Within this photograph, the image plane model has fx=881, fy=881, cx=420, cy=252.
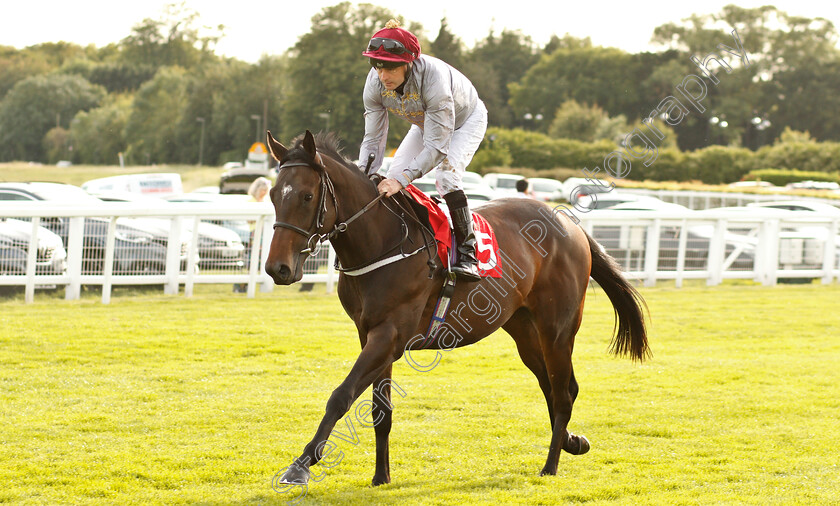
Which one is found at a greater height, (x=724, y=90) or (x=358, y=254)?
(x=724, y=90)

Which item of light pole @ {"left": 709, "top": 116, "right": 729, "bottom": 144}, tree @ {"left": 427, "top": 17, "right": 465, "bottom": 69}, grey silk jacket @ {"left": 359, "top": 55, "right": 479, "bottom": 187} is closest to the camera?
grey silk jacket @ {"left": 359, "top": 55, "right": 479, "bottom": 187}

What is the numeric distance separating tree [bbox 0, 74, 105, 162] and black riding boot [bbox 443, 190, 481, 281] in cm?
7346

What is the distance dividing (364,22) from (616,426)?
55.8m

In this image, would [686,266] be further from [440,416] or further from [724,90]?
[724,90]

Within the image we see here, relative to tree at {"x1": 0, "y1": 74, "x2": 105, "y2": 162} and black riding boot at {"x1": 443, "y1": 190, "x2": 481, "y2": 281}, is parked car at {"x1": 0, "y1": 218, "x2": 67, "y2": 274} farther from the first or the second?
tree at {"x1": 0, "y1": 74, "x2": 105, "y2": 162}

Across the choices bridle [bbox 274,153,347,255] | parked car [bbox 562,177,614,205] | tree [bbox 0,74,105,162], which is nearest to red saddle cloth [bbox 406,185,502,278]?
bridle [bbox 274,153,347,255]

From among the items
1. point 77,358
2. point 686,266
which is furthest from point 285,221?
point 686,266

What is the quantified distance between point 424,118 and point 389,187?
467 mm

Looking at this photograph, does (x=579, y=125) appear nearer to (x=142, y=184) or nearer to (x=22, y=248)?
(x=142, y=184)

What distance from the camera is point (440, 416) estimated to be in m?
6.09

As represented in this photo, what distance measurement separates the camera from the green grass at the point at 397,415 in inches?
180

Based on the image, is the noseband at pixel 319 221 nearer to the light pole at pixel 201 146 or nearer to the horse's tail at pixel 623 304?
the horse's tail at pixel 623 304

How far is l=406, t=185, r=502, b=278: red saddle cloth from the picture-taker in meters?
4.59

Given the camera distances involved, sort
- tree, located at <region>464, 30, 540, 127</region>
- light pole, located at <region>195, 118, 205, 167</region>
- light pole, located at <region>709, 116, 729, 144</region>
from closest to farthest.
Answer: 1. light pole, located at <region>709, 116, 729, 144</region>
2. light pole, located at <region>195, 118, 205, 167</region>
3. tree, located at <region>464, 30, 540, 127</region>
